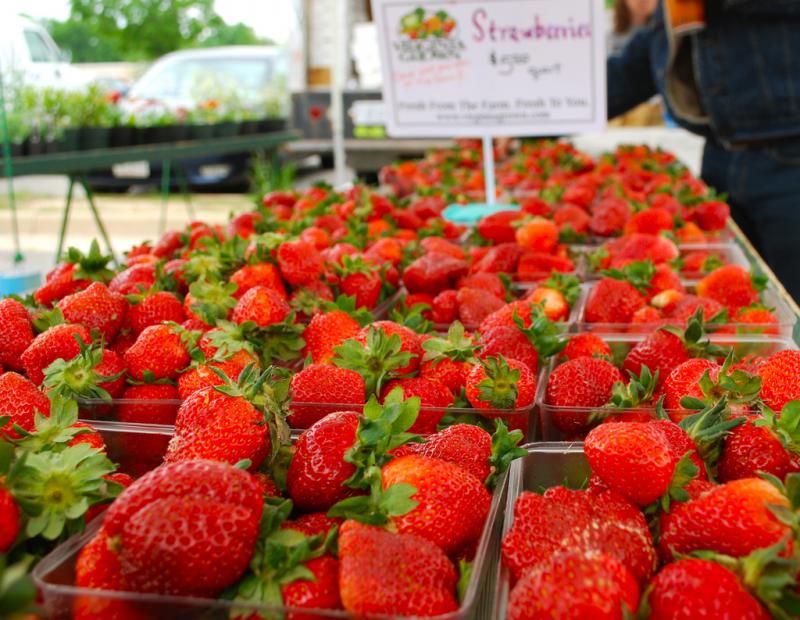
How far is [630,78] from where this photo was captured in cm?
335

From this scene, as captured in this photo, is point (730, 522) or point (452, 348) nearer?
point (730, 522)

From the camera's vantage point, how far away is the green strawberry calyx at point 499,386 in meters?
1.01

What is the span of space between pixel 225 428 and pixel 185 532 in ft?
0.62

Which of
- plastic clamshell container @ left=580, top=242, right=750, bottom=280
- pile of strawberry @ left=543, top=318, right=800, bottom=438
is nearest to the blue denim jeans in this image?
plastic clamshell container @ left=580, top=242, right=750, bottom=280

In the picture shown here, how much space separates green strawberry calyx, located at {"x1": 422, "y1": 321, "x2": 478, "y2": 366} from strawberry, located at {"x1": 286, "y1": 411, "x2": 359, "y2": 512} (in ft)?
1.09

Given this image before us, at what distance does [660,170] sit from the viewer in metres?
3.12

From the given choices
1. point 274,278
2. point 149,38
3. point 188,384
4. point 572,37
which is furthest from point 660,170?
point 149,38

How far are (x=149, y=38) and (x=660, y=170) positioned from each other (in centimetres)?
2355

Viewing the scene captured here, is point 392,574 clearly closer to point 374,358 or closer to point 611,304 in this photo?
point 374,358

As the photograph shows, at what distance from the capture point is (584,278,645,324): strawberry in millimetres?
1473

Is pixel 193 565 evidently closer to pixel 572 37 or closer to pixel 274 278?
pixel 274 278

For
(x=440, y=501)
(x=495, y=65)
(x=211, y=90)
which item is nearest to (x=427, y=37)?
(x=495, y=65)

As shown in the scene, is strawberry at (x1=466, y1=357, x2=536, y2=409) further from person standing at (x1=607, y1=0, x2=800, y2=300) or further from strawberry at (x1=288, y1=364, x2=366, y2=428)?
person standing at (x1=607, y1=0, x2=800, y2=300)

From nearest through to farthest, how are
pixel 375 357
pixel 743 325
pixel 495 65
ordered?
1. pixel 375 357
2. pixel 743 325
3. pixel 495 65
